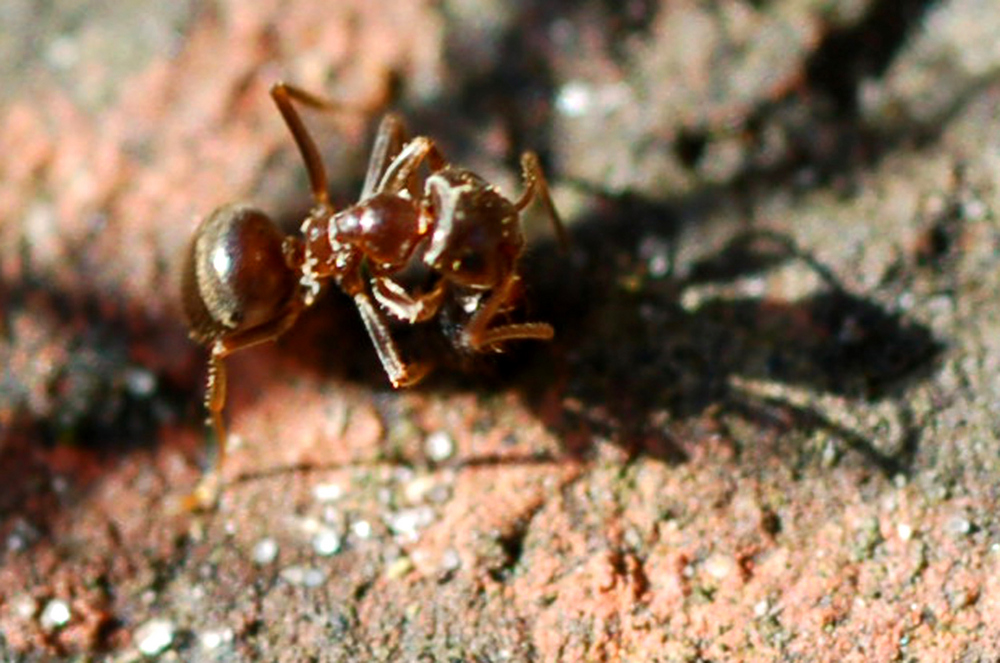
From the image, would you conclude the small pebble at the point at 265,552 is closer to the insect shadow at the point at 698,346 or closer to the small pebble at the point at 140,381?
the small pebble at the point at 140,381

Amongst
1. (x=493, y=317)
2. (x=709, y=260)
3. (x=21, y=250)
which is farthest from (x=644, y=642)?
(x=21, y=250)

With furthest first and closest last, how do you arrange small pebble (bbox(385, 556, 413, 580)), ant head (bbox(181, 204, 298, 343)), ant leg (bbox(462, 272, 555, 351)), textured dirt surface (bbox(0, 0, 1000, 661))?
1. ant head (bbox(181, 204, 298, 343))
2. ant leg (bbox(462, 272, 555, 351))
3. small pebble (bbox(385, 556, 413, 580))
4. textured dirt surface (bbox(0, 0, 1000, 661))

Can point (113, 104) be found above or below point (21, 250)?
above

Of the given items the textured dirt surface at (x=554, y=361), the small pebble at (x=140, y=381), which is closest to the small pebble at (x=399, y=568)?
the textured dirt surface at (x=554, y=361)

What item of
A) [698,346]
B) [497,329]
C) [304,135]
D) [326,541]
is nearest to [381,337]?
[497,329]

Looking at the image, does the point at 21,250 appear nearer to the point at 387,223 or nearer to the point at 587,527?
the point at 387,223

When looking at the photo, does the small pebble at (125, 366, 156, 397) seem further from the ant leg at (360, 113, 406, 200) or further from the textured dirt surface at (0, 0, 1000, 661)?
the ant leg at (360, 113, 406, 200)

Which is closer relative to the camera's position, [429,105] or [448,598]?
[448,598]

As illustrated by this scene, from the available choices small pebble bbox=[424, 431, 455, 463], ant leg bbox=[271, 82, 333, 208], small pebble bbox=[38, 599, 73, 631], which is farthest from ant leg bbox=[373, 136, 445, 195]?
small pebble bbox=[38, 599, 73, 631]
